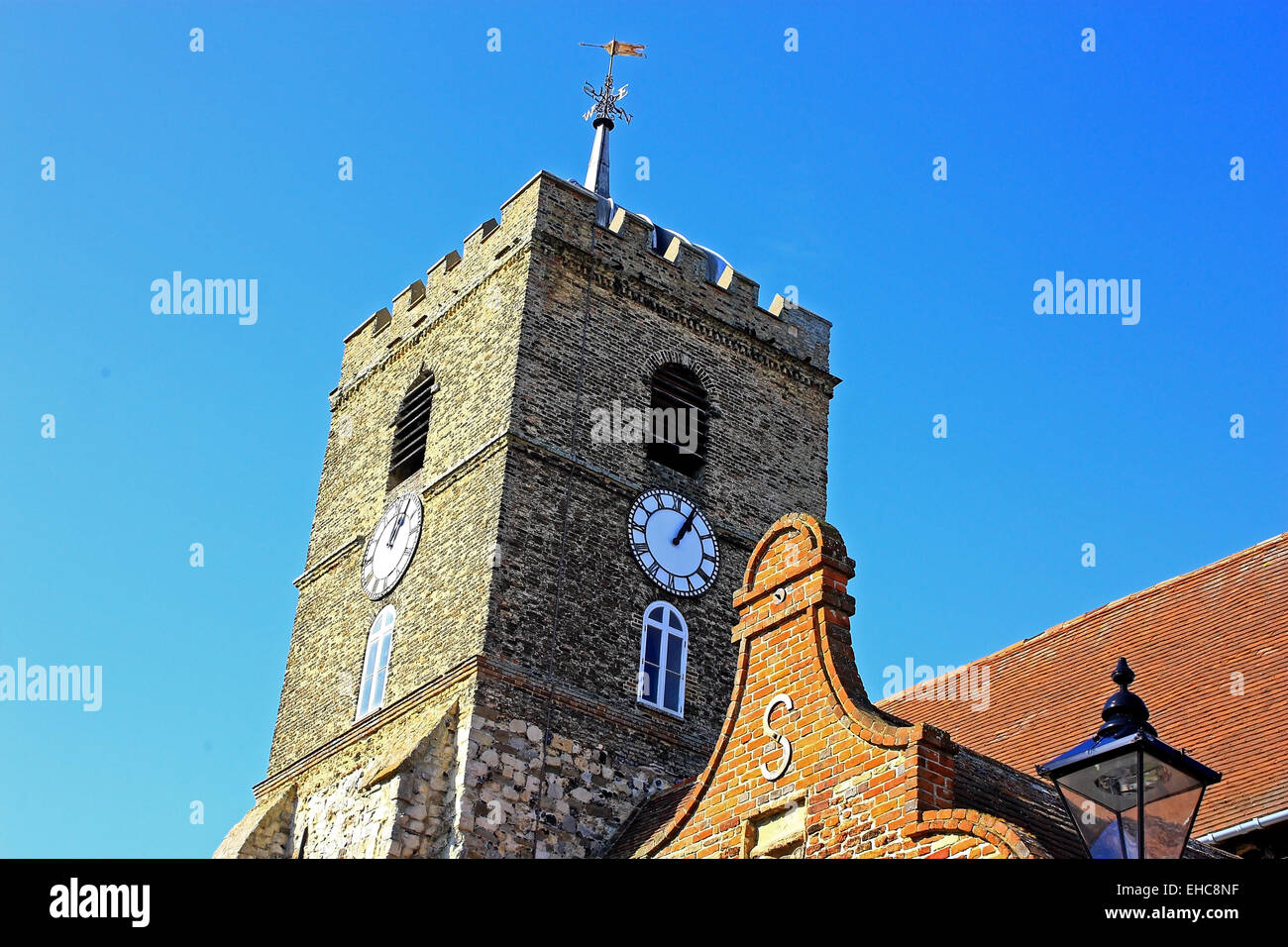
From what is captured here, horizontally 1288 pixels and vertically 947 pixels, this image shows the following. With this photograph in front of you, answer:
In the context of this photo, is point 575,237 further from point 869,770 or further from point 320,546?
point 869,770

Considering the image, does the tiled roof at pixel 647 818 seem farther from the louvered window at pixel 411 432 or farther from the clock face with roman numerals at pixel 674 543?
the louvered window at pixel 411 432

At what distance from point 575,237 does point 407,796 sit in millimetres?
8183

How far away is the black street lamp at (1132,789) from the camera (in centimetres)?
713

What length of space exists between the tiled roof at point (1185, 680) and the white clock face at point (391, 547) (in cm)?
705

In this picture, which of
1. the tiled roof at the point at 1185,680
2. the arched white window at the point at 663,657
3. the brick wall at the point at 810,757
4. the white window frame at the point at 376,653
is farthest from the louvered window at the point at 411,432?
the brick wall at the point at 810,757

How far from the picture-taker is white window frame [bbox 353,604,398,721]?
19.9m

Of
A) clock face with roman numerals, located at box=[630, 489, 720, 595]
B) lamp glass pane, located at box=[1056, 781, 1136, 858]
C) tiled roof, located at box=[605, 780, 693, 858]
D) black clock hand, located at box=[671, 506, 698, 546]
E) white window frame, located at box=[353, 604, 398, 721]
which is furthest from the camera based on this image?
black clock hand, located at box=[671, 506, 698, 546]

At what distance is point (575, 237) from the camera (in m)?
21.8

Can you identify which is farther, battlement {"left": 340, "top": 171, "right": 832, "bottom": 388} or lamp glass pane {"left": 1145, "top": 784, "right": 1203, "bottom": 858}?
battlement {"left": 340, "top": 171, "right": 832, "bottom": 388}

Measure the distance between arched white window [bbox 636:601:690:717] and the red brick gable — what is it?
6033 mm

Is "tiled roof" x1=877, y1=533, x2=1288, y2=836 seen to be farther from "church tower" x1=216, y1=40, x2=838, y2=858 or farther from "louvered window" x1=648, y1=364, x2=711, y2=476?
"louvered window" x1=648, y1=364, x2=711, y2=476

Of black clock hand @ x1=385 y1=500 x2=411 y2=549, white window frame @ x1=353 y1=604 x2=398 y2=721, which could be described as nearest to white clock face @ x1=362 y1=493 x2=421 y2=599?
black clock hand @ x1=385 y1=500 x2=411 y2=549

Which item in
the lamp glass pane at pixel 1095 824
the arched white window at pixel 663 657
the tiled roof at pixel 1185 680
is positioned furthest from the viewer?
the arched white window at pixel 663 657
